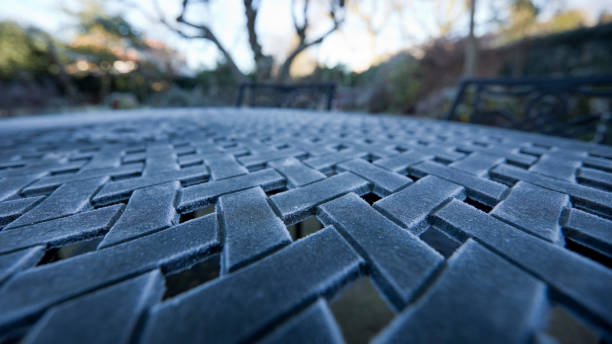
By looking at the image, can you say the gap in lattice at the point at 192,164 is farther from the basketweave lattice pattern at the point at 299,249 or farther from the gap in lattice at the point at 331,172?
the gap in lattice at the point at 331,172

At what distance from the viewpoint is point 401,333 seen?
323 millimetres

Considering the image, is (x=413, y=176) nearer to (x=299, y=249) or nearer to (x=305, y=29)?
(x=299, y=249)

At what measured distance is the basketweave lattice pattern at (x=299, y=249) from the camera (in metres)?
0.34

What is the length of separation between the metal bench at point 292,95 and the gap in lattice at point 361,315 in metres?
3.61

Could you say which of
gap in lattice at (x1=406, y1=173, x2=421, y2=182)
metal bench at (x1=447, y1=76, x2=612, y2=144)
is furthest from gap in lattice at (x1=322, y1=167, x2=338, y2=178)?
metal bench at (x1=447, y1=76, x2=612, y2=144)

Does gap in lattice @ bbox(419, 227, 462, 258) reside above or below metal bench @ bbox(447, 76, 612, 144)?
below

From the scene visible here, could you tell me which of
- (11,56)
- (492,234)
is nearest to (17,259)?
(492,234)

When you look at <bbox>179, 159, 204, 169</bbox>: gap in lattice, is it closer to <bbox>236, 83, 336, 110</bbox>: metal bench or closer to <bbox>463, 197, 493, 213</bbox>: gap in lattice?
<bbox>463, 197, 493, 213</bbox>: gap in lattice

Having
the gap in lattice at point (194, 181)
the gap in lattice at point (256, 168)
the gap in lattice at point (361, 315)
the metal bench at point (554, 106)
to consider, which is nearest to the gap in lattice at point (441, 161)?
the gap in lattice at point (361, 315)

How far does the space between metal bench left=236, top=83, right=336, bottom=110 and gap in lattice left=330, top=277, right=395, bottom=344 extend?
3.61 m

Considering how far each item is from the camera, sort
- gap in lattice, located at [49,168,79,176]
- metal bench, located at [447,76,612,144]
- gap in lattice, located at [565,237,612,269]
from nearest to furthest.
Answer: gap in lattice, located at [565,237,612,269] → gap in lattice, located at [49,168,79,176] → metal bench, located at [447,76,612,144]

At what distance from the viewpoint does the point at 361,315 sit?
1021 mm

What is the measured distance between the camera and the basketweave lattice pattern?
0.34 m

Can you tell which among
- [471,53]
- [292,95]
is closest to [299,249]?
[292,95]
